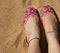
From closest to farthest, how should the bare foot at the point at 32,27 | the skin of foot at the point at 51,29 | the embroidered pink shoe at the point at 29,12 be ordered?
the skin of foot at the point at 51,29 → the bare foot at the point at 32,27 → the embroidered pink shoe at the point at 29,12

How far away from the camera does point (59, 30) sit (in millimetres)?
1647

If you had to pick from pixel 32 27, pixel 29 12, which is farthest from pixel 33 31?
pixel 29 12

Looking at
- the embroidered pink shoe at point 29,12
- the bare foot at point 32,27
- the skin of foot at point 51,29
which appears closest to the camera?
the skin of foot at point 51,29

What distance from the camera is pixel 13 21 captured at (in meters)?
1.73

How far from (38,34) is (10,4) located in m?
0.42

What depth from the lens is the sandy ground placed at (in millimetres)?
1589

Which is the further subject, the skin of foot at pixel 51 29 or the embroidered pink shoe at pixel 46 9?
the embroidered pink shoe at pixel 46 9

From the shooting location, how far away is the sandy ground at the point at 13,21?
1.59 meters

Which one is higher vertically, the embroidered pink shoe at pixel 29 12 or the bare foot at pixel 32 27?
the embroidered pink shoe at pixel 29 12

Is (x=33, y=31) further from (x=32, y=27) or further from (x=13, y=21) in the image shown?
(x=13, y=21)

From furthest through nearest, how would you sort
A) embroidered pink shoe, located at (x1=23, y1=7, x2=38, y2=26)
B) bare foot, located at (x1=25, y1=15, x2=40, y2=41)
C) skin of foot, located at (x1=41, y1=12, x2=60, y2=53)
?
embroidered pink shoe, located at (x1=23, y1=7, x2=38, y2=26), bare foot, located at (x1=25, y1=15, x2=40, y2=41), skin of foot, located at (x1=41, y1=12, x2=60, y2=53)

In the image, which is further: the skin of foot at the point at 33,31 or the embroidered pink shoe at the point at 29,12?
the embroidered pink shoe at the point at 29,12

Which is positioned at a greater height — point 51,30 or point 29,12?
point 29,12

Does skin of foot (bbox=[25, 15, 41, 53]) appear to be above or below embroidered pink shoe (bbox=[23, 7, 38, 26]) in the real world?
below
